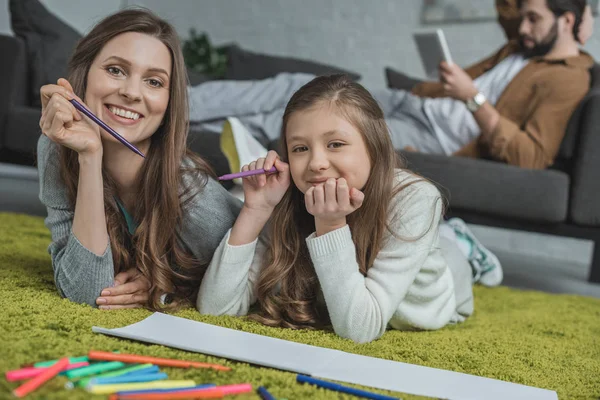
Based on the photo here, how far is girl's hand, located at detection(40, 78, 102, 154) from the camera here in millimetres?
1002

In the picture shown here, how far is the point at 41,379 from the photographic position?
26.3 inches

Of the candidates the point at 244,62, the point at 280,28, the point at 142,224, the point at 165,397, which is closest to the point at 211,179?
the point at 142,224

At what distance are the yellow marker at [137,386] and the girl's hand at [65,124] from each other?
0.47 meters

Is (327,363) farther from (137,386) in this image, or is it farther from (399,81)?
(399,81)

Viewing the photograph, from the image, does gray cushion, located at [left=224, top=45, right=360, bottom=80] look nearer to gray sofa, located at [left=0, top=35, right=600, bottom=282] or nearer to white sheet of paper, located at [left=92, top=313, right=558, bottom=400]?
gray sofa, located at [left=0, top=35, right=600, bottom=282]

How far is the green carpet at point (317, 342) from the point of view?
78 centimetres

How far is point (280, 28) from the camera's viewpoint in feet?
14.0

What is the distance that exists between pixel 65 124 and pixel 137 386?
1.66 ft

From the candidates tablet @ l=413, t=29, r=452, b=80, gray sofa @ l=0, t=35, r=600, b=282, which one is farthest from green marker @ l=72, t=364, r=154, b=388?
tablet @ l=413, t=29, r=452, b=80

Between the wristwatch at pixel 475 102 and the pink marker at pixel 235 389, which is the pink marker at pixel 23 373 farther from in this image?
the wristwatch at pixel 475 102

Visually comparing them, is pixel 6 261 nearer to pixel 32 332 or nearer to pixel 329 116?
pixel 32 332

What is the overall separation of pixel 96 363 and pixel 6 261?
72 cm

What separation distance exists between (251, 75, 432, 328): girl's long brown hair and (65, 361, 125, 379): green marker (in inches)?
15.6

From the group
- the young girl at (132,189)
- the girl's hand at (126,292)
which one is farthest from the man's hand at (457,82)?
the girl's hand at (126,292)
